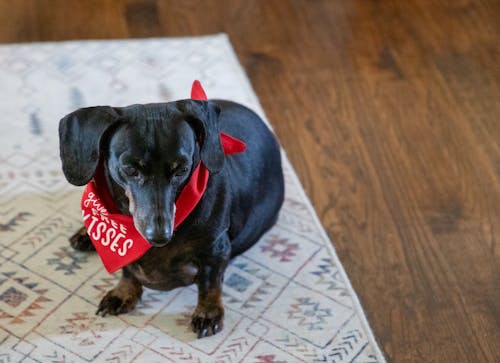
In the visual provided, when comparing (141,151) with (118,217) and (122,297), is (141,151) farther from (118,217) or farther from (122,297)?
(122,297)

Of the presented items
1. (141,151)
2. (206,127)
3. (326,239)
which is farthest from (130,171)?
(326,239)

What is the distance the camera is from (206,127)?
1.79m

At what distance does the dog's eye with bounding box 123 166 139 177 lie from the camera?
1701 mm

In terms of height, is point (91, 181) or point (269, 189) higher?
point (91, 181)

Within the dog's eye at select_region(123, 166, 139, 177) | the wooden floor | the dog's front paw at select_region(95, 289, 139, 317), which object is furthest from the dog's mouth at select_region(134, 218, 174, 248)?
the wooden floor

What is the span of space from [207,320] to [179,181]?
0.45m

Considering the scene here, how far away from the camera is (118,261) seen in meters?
1.95

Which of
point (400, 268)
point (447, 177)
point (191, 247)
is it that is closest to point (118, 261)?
point (191, 247)

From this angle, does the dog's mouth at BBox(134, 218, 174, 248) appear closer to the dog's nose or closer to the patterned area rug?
the dog's nose

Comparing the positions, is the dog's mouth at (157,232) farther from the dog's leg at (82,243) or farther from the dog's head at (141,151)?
the dog's leg at (82,243)

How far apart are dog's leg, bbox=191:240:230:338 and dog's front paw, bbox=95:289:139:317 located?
0.56 feet

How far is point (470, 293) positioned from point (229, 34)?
1.51m

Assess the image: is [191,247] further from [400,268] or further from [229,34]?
[229,34]

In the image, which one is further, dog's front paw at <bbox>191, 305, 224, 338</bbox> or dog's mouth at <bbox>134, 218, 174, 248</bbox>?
dog's front paw at <bbox>191, 305, 224, 338</bbox>
